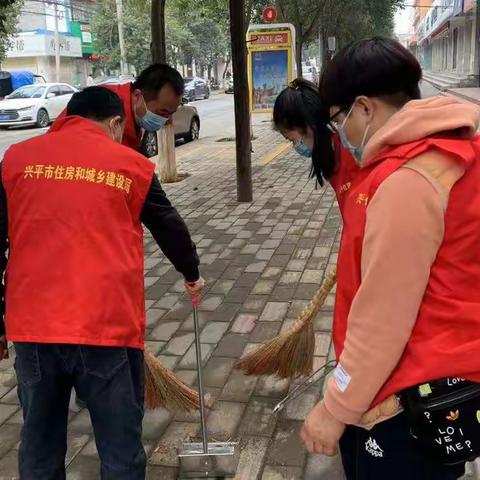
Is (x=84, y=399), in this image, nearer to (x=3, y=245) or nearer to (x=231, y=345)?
(x=3, y=245)

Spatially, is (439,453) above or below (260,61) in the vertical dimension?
below

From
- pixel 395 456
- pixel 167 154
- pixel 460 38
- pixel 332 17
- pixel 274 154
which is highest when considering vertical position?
pixel 332 17

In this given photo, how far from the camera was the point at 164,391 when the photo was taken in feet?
9.50

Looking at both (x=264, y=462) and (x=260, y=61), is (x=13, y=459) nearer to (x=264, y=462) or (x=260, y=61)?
(x=264, y=462)

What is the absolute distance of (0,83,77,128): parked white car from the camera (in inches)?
772

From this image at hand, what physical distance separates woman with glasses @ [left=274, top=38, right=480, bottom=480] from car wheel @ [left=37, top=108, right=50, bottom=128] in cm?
2007

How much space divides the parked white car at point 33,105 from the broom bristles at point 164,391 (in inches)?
680

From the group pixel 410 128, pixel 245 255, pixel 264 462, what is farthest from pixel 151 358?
pixel 245 255

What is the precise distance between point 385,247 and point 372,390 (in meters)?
0.32

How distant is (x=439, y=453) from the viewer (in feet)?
4.35

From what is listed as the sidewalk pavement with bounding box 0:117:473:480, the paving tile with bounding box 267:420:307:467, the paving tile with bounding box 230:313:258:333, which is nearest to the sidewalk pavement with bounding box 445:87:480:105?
the sidewalk pavement with bounding box 0:117:473:480

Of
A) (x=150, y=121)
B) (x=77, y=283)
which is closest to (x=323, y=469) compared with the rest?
(x=77, y=283)

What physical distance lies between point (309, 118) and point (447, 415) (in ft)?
3.69

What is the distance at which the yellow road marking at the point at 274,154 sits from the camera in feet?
38.6
